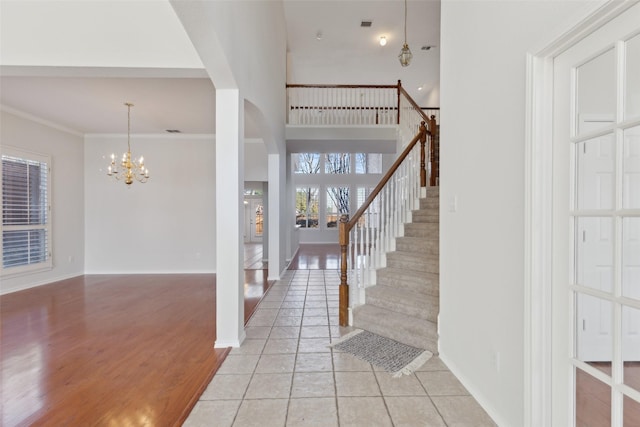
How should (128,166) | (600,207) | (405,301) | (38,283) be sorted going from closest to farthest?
(600,207) → (405,301) → (128,166) → (38,283)

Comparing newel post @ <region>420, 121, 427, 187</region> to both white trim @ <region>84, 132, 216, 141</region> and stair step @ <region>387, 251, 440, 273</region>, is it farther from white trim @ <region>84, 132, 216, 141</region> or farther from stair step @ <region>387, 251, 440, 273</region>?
white trim @ <region>84, 132, 216, 141</region>

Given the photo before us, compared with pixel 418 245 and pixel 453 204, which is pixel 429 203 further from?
pixel 453 204

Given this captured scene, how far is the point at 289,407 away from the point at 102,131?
6820 mm

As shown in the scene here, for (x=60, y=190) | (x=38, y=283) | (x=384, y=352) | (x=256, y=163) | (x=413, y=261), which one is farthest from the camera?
(x=256, y=163)

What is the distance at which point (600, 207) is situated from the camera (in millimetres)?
1288

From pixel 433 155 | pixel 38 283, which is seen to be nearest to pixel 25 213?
pixel 38 283

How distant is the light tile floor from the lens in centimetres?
193

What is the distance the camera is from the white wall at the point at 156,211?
21.9 ft

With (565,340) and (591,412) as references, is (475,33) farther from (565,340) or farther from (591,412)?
(591,412)

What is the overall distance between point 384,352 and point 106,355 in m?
2.55

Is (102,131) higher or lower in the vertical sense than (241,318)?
higher

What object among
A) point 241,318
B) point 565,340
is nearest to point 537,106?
point 565,340

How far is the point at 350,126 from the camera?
720cm

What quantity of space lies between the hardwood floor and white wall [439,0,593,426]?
1.96 meters
